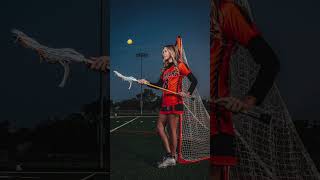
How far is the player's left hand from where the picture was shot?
9.18ft

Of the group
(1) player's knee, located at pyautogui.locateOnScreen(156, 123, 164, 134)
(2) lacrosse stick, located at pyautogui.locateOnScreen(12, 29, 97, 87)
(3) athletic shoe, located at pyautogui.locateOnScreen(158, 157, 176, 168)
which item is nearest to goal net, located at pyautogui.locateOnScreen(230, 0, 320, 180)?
(3) athletic shoe, located at pyautogui.locateOnScreen(158, 157, 176, 168)

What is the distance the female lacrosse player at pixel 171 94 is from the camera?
2.81m

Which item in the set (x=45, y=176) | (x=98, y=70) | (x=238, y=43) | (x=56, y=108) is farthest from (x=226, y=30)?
(x=45, y=176)

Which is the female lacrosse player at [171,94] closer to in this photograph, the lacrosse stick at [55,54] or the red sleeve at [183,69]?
the red sleeve at [183,69]

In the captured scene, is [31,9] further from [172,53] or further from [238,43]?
[238,43]

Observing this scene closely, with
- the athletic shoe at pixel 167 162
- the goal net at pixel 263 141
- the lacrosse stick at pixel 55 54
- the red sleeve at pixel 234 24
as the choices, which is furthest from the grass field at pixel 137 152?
the lacrosse stick at pixel 55 54

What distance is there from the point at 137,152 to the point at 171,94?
50 centimetres

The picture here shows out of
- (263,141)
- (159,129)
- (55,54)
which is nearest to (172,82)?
(159,129)

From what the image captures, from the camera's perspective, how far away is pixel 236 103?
2799mm

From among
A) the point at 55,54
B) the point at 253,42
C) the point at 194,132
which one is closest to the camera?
the point at 194,132

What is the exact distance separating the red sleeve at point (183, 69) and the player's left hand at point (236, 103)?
1.00 feet

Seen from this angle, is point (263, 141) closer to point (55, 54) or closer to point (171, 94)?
point (171, 94)

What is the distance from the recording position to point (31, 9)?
3.76 m

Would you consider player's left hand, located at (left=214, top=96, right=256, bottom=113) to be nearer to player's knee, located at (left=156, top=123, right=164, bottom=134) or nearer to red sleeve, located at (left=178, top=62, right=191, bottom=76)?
red sleeve, located at (left=178, top=62, right=191, bottom=76)
